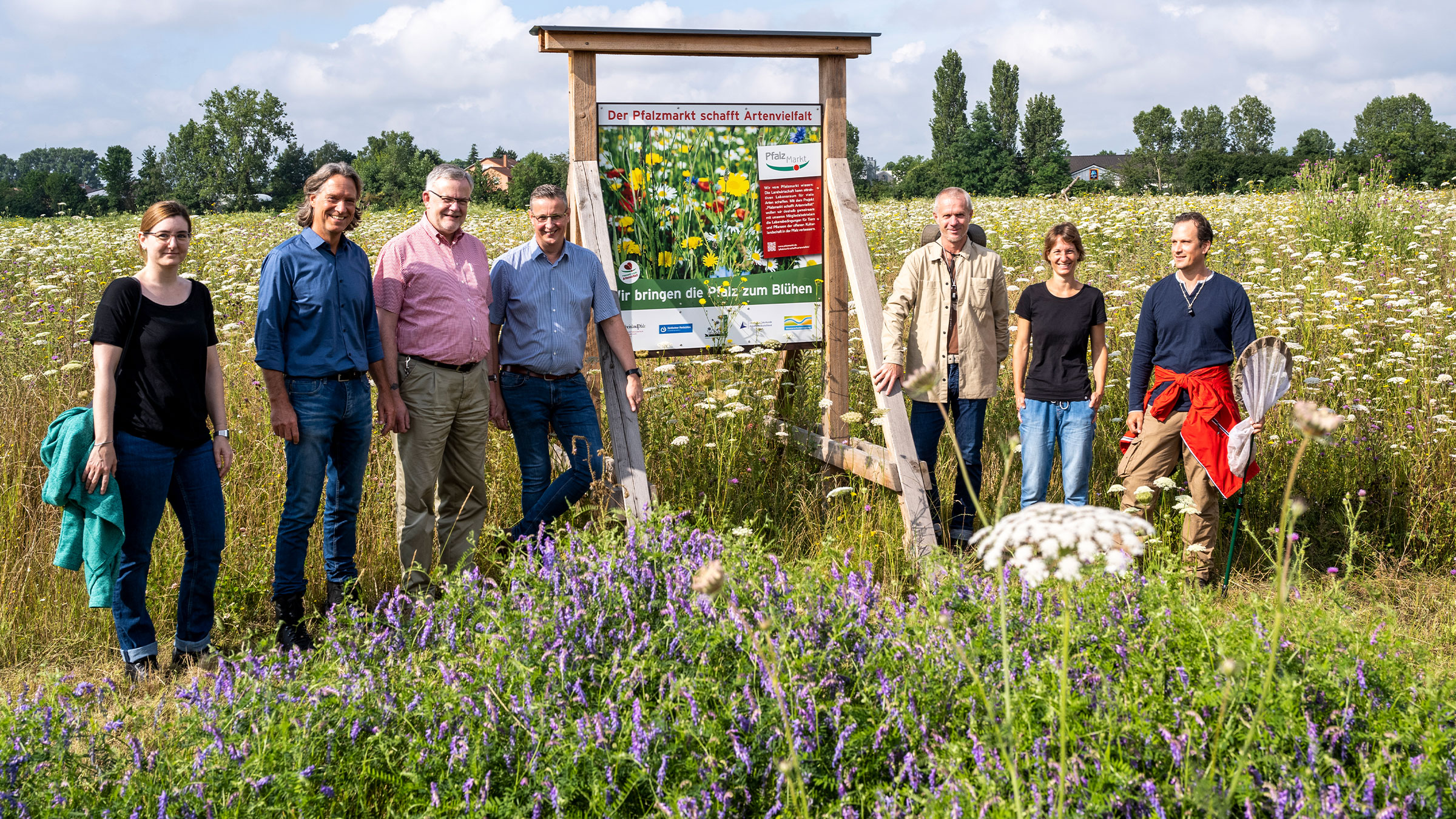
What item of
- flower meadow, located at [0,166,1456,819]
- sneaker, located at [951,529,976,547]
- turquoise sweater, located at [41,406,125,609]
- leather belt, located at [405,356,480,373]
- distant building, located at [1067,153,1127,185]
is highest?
distant building, located at [1067,153,1127,185]

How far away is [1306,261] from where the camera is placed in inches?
308

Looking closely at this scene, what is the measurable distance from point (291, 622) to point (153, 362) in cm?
130

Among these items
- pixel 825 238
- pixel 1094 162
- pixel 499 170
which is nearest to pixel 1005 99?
pixel 1094 162

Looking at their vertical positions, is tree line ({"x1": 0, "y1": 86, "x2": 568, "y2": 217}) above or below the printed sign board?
above

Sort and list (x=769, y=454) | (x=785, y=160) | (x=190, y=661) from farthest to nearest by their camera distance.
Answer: (x=769, y=454), (x=785, y=160), (x=190, y=661)

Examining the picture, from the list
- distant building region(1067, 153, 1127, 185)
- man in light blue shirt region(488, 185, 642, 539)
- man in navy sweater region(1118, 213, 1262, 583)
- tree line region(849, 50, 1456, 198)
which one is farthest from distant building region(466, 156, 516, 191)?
Result: distant building region(1067, 153, 1127, 185)

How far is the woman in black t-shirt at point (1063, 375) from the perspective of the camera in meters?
5.00

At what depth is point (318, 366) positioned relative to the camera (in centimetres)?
420

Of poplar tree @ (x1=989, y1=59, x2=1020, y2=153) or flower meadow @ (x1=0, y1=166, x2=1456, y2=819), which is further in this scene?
poplar tree @ (x1=989, y1=59, x2=1020, y2=153)

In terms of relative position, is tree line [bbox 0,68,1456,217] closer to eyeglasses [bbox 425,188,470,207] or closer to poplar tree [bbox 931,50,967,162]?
poplar tree [bbox 931,50,967,162]

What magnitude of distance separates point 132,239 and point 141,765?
32.6 ft

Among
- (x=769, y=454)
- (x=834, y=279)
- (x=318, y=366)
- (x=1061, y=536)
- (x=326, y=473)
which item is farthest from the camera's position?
(x=769, y=454)

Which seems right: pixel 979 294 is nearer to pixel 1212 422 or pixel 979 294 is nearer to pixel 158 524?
pixel 1212 422

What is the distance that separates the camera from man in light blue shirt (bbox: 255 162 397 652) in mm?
4152
